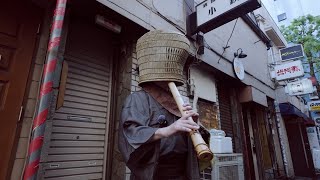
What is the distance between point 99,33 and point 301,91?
1284 cm

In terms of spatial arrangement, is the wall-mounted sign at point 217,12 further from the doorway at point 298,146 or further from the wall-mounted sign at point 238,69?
the doorway at point 298,146

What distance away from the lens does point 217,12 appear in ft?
18.2

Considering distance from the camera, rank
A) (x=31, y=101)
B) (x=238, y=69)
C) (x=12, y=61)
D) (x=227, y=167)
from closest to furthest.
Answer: (x=12, y=61) → (x=31, y=101) → (x=227, y=167) → (x=238, y=69)

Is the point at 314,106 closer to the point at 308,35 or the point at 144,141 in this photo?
the point at 308,35

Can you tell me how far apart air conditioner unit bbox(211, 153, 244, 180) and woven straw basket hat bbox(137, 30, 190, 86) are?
3283 millimetres

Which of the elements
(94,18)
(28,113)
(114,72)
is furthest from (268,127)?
(28,113)

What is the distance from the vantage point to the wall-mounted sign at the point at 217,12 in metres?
5.12

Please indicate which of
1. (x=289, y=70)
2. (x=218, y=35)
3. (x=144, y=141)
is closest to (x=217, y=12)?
(x=218, y=35)

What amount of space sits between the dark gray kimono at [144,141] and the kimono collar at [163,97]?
0.12 feet

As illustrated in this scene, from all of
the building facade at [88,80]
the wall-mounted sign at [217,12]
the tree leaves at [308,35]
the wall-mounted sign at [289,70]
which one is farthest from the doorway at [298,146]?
the wall-mounted sign at [217,12]

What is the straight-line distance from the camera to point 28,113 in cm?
308

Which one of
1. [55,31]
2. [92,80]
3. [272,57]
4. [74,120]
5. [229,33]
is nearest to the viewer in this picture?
[55,31]

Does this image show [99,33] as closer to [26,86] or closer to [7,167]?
[26,86]

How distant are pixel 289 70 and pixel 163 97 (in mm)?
12510
